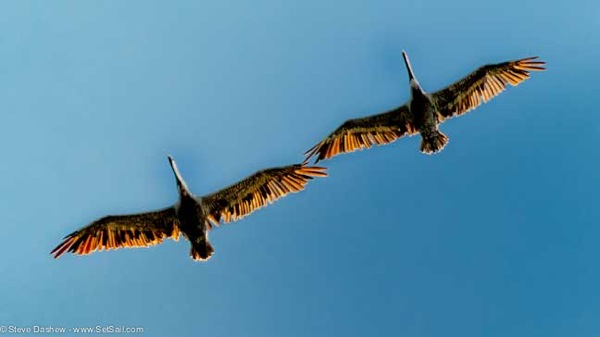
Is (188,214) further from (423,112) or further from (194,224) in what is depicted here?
(423,112)

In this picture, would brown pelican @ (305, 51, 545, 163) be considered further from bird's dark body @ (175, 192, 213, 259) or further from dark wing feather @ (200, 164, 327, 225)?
bird's dark body @ (175, 192, 213, 259)

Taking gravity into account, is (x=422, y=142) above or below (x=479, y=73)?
below

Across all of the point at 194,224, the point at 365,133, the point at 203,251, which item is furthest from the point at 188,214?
the point at 365,133

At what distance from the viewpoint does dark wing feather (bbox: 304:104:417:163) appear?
21859mm

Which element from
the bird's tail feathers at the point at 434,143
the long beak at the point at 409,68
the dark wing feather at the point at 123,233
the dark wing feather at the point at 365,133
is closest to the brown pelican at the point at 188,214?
the dark wing feather at the point at 123,233

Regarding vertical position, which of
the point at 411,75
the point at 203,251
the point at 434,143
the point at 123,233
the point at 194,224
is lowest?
the point at 203,251

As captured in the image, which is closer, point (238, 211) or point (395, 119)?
point (238, 211)

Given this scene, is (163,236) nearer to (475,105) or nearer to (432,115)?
(432,115)

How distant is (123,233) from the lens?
2039 centimetres

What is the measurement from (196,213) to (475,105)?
9.29 m

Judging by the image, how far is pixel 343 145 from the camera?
22172 mm

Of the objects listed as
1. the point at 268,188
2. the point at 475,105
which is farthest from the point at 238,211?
the point at 475,105

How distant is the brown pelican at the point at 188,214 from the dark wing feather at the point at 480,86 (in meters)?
4.66

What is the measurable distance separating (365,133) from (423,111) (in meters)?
2.00
